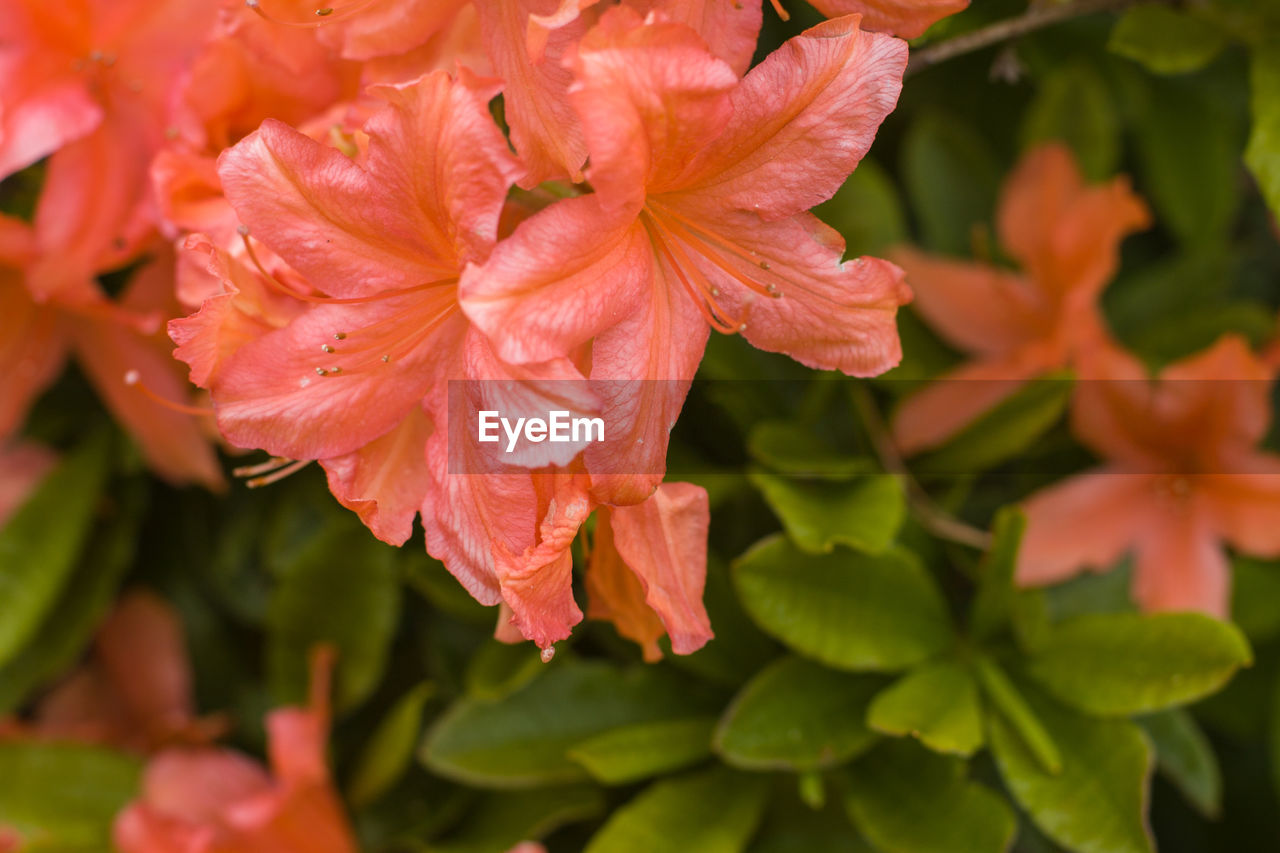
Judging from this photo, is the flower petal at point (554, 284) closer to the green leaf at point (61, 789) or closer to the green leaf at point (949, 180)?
the green leaf at point (949, 180)

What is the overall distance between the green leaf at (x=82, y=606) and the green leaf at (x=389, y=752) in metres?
0.31

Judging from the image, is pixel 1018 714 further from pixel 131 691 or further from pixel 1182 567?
pixel 131 691

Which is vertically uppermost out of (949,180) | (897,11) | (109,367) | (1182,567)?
(897,11)

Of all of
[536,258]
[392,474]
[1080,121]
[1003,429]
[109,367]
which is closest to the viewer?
[536,258]

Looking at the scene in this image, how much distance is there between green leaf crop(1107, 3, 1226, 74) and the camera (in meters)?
0.82

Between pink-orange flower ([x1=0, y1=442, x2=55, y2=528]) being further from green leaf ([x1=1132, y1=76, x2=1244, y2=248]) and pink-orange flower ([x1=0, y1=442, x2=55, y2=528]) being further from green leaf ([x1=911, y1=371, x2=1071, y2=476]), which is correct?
green leaf ([x1=1132, y1=76, x2=1244, y2=248])

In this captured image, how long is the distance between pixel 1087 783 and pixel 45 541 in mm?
948

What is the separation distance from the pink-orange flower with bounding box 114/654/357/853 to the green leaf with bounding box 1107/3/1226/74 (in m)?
0.86

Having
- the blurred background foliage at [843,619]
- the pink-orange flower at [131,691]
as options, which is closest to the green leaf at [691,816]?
the blurred background foliage at [843,619]

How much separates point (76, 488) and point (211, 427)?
0.29 meters

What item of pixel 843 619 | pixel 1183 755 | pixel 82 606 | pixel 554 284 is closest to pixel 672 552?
pixel 554 284

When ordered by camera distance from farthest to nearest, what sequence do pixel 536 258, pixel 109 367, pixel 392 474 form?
pixel 109 367
pixel 392 474
pixel 536 258

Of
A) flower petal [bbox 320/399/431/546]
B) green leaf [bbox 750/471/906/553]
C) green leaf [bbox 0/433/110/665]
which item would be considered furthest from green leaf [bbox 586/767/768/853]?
green leaf [bbox 0/433/110/665]

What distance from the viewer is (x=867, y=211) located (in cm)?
100
